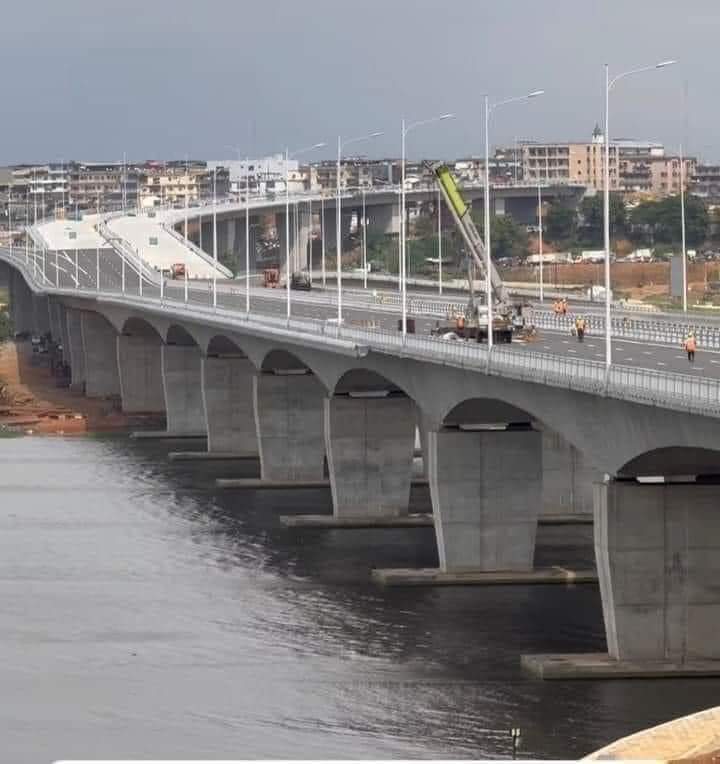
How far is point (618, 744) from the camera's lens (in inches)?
1469

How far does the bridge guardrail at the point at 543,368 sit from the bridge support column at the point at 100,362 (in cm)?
6008

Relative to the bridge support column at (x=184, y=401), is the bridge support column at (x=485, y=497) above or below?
above

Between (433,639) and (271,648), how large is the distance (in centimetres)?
423

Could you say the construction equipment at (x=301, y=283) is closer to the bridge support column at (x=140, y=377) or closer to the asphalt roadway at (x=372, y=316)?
the asphalt roadway at (x=372, y=316)

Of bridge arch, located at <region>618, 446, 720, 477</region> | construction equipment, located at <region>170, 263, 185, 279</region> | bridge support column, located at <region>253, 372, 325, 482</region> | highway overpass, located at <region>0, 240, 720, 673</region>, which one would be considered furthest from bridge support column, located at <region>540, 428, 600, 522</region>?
construction equipment, located at <region>170, 263, 185, 279</region>

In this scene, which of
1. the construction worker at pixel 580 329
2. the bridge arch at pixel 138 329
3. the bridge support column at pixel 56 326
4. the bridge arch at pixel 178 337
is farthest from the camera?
→ the bridge support column at pixel 56 326

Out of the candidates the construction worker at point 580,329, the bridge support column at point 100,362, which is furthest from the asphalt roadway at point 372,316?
the bridge support column at point 100,362

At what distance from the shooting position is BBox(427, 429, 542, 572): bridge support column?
7812cm

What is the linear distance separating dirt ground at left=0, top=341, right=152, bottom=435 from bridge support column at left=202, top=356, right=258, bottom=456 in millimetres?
17630

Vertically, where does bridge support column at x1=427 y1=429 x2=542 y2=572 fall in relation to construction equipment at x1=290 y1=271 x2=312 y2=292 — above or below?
below

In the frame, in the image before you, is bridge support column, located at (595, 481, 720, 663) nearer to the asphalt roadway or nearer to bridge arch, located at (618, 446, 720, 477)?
bridge arch, located at (618, 446, 720, 477)

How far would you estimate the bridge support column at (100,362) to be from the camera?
162 meters

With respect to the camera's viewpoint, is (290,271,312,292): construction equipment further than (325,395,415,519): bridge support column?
Yes

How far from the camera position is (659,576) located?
62.0 metres
